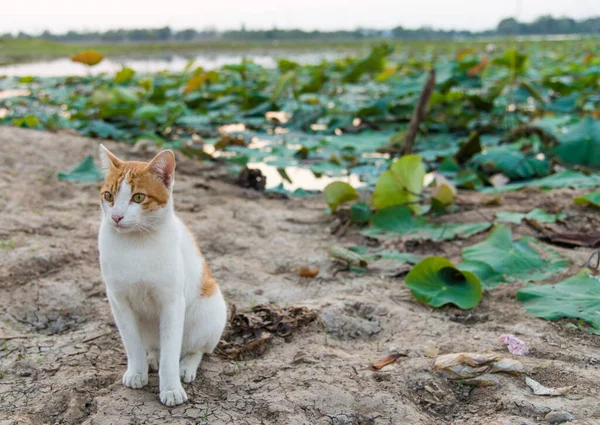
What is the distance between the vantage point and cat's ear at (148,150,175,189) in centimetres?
189

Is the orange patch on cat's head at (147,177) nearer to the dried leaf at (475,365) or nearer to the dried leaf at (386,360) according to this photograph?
the dried leaf at (386,360)

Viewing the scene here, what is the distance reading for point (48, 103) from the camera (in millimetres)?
8398

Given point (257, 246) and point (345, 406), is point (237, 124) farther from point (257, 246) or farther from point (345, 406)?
point (345, 406)

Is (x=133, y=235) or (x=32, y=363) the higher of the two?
(x=133, y=235)

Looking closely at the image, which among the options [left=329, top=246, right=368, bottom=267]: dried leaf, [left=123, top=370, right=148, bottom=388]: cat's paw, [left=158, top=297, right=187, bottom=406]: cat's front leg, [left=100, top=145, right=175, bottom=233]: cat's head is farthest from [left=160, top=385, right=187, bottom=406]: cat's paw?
[left=329, top=246, right=368, bottom=267]: dried leaf

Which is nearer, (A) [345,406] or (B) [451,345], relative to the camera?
(A) [345,406]

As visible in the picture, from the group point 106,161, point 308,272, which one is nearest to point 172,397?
point 106,161

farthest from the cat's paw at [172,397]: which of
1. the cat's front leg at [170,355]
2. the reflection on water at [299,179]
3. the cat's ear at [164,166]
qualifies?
the reflection on water at [299,179]

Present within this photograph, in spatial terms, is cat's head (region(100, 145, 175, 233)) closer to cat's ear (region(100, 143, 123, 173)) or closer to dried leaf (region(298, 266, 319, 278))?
cat's ear (region(100, 143, 123, 173))

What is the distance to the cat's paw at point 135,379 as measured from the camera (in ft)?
6.61

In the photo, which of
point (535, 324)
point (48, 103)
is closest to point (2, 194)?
point (535, 324)

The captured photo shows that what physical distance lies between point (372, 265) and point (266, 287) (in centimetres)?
65

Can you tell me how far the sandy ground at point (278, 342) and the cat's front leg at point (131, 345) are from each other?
0.14 ft

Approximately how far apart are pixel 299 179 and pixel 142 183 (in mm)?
3537
